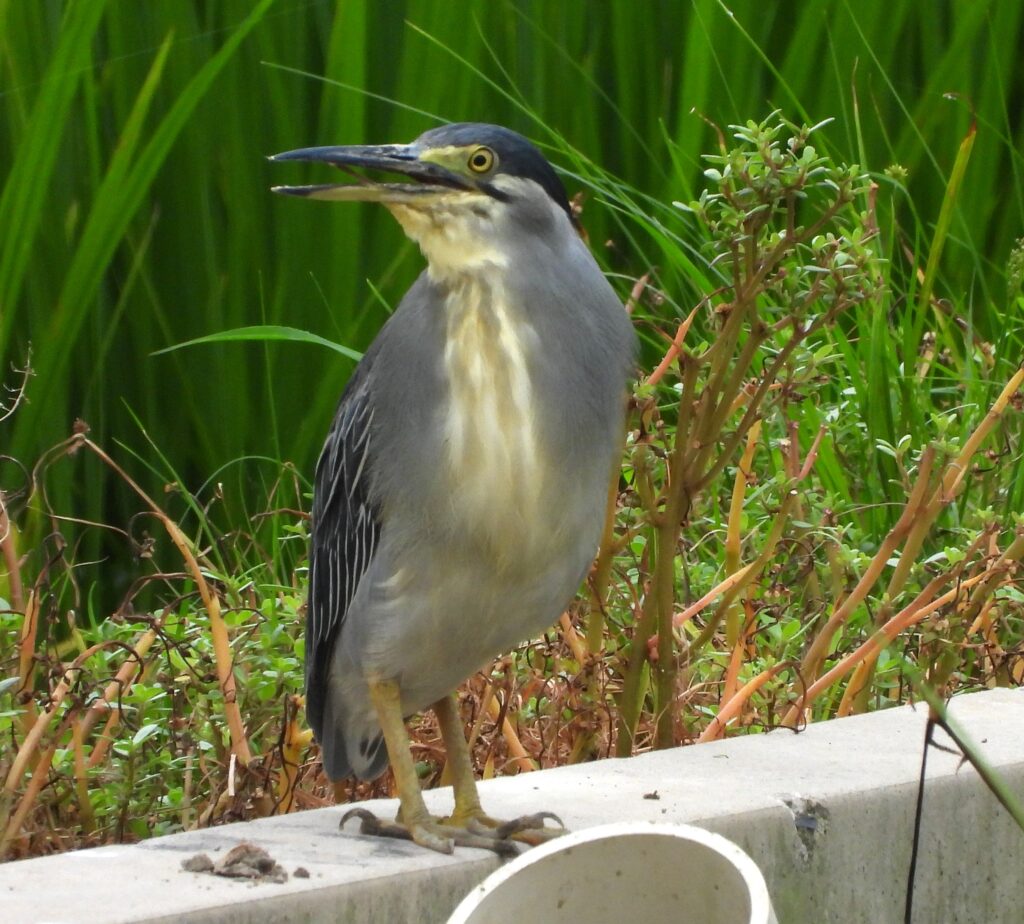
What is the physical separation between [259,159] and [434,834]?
2.73 m

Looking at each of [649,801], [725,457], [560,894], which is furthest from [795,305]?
[560,894]

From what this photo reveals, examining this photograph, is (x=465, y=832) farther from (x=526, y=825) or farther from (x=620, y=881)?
(x=620, y=881)

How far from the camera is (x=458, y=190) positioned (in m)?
2.34

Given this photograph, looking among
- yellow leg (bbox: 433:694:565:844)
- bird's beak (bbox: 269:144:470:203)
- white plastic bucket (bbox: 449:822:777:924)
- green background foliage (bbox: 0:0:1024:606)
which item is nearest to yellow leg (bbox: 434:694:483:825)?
yellow leg (bbox: 433:694:565:844)

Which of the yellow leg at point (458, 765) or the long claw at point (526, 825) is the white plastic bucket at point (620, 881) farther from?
the yellow leg at point (458, 765)

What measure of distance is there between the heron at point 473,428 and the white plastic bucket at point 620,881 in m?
0.43

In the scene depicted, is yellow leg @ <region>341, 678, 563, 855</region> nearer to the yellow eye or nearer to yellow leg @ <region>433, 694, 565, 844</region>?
yellow leg @ <region>433, 694, 565, 844</region>

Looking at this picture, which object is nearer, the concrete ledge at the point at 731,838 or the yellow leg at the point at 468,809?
the concrete ledge at the point at 731,838

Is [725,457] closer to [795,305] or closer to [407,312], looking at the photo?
[795,305]

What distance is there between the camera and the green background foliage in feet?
14.2

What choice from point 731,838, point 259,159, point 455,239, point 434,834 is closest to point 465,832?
point 434,834

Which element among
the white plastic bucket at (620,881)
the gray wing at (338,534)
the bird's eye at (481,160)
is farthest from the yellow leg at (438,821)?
the bird's eye at (481,160)

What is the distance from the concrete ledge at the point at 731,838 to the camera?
2006mm

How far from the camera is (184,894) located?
6.49ft
